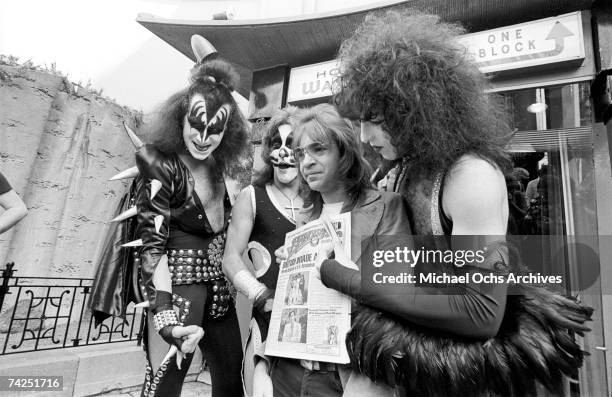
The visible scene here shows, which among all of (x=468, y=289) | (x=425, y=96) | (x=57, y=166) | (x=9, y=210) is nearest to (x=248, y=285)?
(x=468, y=289)

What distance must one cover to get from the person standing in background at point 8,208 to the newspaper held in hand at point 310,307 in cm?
264

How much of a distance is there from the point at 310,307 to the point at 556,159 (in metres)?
2.45

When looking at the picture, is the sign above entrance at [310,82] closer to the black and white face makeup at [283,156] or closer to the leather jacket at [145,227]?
the black and white face makeup at [283,156]

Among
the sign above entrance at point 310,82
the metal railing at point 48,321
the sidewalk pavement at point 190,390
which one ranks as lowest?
the sidewalk pavement at point 190,390

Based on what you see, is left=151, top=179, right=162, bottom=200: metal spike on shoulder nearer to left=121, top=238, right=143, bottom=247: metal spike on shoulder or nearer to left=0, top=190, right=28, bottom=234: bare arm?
left=121, top=238, right=143, bottom=247: metal spike on shoulder

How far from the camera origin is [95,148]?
4.14m

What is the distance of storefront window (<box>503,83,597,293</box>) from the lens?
2.30 m

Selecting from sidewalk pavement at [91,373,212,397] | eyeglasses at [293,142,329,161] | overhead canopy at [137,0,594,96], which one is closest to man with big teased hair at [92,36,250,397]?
eyeglasses at [293,142,329,161]

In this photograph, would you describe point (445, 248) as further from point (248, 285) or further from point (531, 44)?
point (531, 44)

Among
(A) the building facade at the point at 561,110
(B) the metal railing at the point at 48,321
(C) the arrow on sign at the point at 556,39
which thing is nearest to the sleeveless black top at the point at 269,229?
(A) the building facade at the point at 561,110

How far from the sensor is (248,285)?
148cm

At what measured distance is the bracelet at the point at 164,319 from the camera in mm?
1472

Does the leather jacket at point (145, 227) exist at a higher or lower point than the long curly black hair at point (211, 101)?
lower

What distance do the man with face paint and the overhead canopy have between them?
1302 mm
